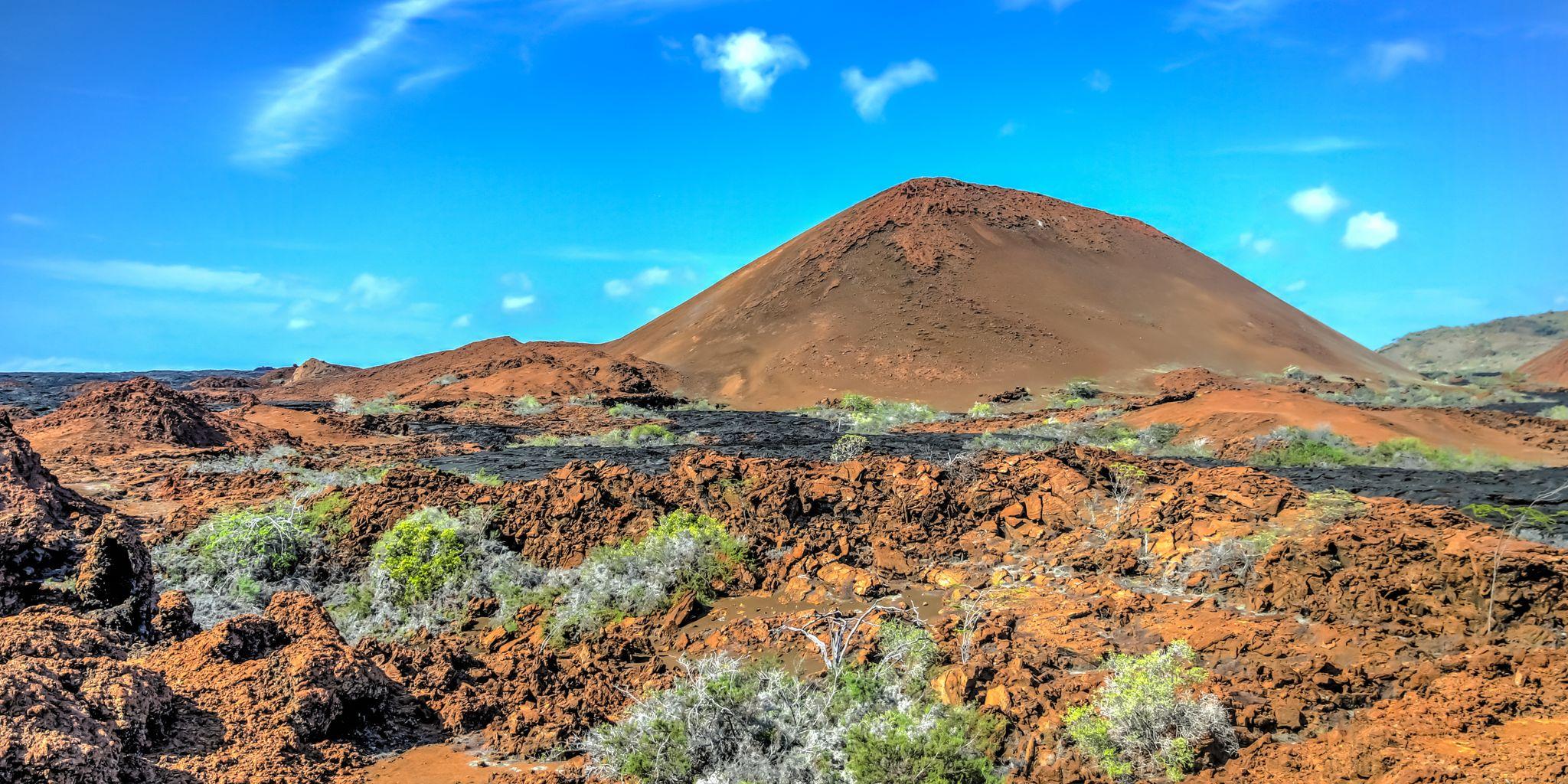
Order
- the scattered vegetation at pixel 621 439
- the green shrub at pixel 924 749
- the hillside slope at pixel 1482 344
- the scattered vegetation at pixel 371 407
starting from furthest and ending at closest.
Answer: the hillside slope at pixel 1482 344
the scattered vegetation at pixel 371 407
the scattered vegetation at pixel 621 439
the green shrub at pixel 924 749

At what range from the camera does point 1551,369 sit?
54.3 metres

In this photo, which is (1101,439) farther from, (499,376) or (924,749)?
(499,376)

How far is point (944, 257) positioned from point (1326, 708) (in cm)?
4856

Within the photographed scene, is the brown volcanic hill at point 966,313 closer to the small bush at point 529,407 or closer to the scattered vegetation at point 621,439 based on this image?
the small bush at point 529,407

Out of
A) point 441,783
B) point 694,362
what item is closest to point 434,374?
point 694,362

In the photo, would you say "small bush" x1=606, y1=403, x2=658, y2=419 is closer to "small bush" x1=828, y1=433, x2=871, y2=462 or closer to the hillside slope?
"small bush" x1=828, y1=433, x2=871, y2=462

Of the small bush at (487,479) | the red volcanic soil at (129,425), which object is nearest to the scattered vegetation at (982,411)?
the small bush at (487,479)

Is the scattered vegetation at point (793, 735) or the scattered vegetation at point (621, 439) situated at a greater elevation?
the scattered vegetation at point (621, 439)

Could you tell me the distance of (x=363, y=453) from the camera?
19.5m

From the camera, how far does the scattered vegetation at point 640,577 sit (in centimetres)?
850

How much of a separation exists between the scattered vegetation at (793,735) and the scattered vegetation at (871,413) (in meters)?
19.7

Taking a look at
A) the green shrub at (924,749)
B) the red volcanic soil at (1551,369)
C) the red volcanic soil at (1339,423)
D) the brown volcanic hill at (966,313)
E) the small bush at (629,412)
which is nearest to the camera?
the green shrub at (924,749)

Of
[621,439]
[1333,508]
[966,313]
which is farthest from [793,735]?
[966,313]

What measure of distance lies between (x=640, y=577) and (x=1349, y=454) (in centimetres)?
1435
